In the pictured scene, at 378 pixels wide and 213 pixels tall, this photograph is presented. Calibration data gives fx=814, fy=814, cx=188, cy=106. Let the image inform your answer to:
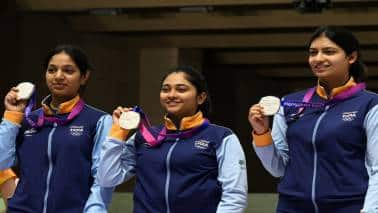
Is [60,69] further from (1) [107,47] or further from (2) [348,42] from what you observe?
(1) [107,47]

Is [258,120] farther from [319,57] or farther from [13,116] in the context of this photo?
[13,116]

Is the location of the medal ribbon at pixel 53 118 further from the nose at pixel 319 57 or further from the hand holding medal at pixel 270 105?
the nose at pixel 319 57

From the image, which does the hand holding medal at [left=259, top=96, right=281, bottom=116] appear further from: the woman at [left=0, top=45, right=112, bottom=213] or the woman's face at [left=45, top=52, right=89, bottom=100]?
the woman's face at [left=45, top=52, right=89, bottom=100]

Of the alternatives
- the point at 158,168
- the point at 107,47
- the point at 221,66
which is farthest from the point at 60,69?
the point at 221,66

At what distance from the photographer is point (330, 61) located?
10.2 feet

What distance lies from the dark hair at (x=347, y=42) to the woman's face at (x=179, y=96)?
0.56 m

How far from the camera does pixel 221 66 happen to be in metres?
16.3

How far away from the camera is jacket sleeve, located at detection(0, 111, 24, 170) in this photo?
11.6 ft

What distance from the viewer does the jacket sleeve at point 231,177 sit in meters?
3.22

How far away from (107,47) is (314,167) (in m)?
10.8

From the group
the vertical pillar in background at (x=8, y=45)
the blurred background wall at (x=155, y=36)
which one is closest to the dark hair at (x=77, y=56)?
the blurred background wall at (x=155, y=36)

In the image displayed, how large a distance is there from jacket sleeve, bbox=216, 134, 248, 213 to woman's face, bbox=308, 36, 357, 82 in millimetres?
462

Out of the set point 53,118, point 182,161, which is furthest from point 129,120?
point 53,118

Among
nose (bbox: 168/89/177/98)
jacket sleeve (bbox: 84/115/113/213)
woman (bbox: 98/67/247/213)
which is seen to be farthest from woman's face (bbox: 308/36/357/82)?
jacket sleeve (bbox: 84/115/113/213)
